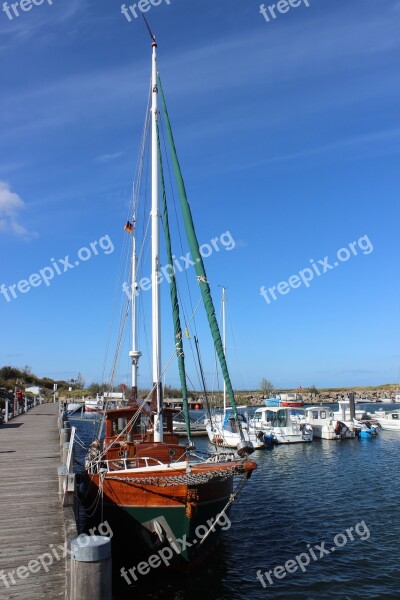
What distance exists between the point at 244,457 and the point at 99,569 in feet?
28.0

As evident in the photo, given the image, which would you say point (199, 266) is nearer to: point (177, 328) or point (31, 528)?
point (177, 328)

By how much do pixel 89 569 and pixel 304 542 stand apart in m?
13.1

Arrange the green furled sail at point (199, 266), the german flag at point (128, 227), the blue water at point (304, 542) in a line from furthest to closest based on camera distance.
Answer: the german flag at point (128, 227)
the green furled sail at point (199, 266)
the blue water at point (304, 542)

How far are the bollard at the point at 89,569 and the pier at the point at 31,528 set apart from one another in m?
3.14

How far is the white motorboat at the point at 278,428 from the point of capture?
41406 mm

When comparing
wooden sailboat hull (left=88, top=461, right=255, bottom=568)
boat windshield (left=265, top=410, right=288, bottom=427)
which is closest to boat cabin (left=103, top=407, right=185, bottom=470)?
wooden sailboat hull (left=88, top=461, right=255, bottom=568)

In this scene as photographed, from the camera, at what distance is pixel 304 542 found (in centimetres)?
1639

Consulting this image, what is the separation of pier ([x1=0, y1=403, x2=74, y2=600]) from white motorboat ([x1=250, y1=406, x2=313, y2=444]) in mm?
24773

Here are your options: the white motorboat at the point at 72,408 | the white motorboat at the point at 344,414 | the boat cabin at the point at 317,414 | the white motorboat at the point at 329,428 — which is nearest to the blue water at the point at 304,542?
the white motorboat at the point at 329,428

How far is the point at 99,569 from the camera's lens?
17.0 ft

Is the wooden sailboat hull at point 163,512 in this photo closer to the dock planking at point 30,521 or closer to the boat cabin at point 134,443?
the boat cabin at point 134,443

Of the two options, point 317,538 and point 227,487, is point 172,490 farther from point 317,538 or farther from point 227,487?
point 317,538

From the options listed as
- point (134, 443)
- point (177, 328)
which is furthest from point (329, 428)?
point (134, 443)

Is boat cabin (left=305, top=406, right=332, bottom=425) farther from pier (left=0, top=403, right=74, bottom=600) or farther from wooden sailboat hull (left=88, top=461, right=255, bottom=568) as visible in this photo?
wooden sailboat hull (left=88, top=461, right=255, bottom=568)
